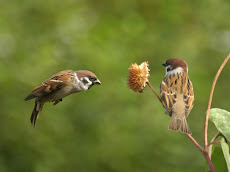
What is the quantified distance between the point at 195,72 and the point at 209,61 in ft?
2.74

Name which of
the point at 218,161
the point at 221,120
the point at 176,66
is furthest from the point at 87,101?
the point at 221,120

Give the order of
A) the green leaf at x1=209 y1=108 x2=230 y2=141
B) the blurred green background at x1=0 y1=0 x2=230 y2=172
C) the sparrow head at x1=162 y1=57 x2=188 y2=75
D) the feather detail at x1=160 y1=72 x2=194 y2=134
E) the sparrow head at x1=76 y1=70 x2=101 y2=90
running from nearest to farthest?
the green leaf at x1=209 y1=108 x2=230 y2=141 < the sparrow head at x1=76 y1=70 x2=101 y2=90 < the feather detail at x1=160 y1=72 x2=194 y2=134 < the sparrow head at x1=162 y1=57 x2=188 y2=75 < the blurred green background at x1=0 y1=0 x2=230 y2=172

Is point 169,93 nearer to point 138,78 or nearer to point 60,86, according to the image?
point 138,78

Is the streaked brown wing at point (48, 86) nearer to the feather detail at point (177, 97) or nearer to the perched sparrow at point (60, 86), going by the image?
the perched sparrow at point (60, 86)

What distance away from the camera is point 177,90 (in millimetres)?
3441

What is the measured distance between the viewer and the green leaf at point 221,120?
2.42m

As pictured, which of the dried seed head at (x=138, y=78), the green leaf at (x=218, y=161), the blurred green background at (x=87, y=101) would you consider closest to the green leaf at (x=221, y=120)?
the green leaf at (x=218, y=161)

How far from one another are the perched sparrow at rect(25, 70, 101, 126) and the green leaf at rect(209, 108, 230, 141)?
0.71 metres

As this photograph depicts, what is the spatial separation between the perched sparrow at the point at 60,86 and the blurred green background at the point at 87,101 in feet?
10.2

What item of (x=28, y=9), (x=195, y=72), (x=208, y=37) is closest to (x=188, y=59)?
(x=195, y=72)

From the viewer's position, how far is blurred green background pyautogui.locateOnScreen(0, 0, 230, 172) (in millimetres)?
6051

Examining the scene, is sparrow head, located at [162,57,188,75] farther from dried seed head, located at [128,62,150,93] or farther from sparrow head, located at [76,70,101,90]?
sparrow head, located at [76,70,101,90]

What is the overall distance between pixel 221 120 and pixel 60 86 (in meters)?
1.02

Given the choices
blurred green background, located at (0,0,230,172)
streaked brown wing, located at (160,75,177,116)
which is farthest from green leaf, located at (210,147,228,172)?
blurred green background, located at (0,0,230,172)
